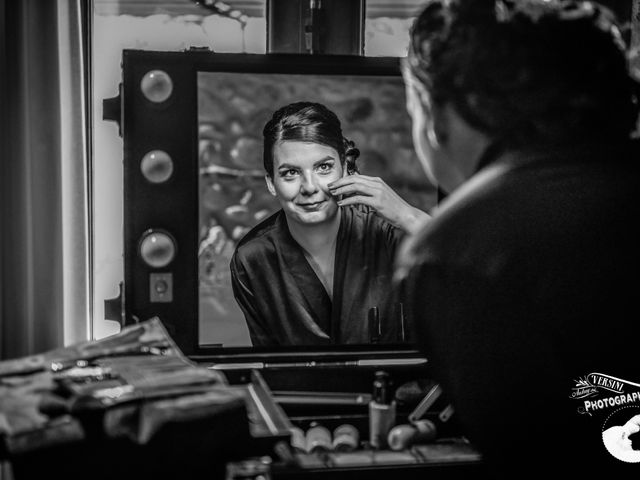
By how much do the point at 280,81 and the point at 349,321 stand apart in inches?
21.7

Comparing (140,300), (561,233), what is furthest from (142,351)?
(561,233)

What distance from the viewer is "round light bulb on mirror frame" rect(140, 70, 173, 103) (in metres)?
1.49

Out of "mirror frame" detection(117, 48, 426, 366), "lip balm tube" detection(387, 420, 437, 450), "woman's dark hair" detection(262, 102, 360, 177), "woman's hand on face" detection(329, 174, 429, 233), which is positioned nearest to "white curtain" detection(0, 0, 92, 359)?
"mirror frame" detection(117, 48, 426, 366)

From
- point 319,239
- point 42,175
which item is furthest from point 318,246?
point 42,175

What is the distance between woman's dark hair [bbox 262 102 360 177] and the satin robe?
148 millimetres

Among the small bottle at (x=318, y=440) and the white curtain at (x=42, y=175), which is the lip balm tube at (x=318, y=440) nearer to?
the small bottle at (x=318, y=440)

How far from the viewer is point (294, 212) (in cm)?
156

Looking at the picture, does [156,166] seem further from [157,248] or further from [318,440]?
[318,440]

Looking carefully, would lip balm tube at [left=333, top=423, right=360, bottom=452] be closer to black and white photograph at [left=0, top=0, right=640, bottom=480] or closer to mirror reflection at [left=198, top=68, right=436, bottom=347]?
black and white photograph at [left=0, top=0, right=640, bottom=480]

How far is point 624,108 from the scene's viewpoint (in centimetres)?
86

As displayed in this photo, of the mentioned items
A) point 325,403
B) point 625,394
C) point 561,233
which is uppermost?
point 561,233

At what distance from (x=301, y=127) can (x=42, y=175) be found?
626 mm

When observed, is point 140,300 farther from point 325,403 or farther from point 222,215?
point 325,403

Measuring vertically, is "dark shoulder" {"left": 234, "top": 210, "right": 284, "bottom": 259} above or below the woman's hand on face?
below
